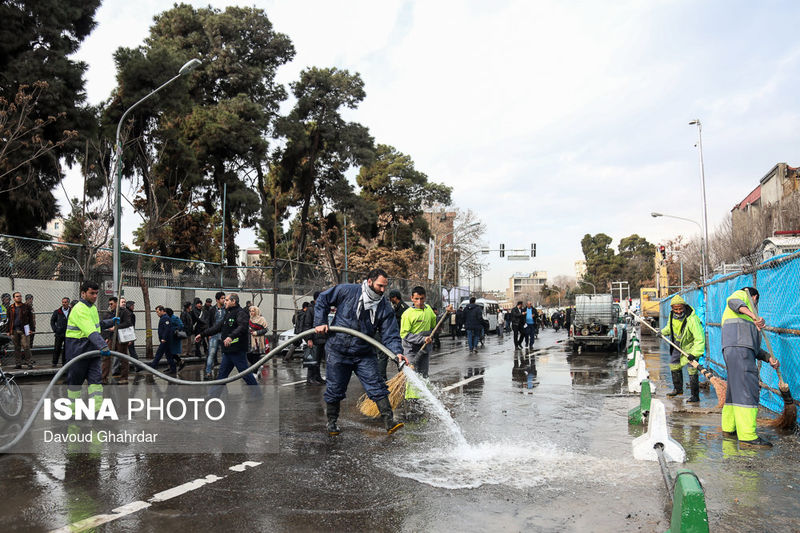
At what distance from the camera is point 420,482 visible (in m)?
5.20

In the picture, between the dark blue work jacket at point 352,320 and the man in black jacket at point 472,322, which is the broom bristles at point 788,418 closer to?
the dark blue work jacket at point 352,320

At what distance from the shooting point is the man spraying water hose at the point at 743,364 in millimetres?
6750

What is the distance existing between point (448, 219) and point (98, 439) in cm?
5883

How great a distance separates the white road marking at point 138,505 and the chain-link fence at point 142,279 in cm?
1208

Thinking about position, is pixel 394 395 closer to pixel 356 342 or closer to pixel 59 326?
pixel 356 342

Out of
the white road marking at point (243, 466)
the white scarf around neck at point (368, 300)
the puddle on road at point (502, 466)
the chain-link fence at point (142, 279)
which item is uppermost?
the chain-link fence at point (142, 279)

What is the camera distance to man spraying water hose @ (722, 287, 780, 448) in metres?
6.75

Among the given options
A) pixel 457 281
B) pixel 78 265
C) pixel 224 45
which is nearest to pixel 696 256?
pixel 457 281

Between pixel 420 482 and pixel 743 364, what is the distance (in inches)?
162

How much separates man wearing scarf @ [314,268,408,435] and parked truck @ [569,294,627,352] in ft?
54.4

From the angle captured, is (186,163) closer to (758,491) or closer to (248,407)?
(248,407)

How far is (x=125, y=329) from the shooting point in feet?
40.2

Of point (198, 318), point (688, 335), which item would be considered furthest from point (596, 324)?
point (198, 318)

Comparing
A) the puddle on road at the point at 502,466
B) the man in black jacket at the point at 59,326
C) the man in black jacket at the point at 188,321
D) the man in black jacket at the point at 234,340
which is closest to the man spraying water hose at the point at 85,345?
the man in black jacket at the point at 234,340
